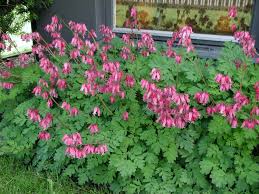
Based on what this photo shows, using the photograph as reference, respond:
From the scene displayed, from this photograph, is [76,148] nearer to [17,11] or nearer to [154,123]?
[154,123]

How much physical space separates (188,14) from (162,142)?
2.13m

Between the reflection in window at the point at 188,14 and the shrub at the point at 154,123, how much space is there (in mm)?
1031

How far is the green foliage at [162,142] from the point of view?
3311mm

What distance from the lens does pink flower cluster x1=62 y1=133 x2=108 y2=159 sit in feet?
10.1

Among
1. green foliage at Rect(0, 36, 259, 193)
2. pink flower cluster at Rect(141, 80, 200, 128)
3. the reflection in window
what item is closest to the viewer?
pink flower cluster at Rect(141, 80, 200, 128)

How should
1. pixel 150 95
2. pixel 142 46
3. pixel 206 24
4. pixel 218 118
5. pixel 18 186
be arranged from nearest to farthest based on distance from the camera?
1. pixel 150 95
2. pixel 218 118
3. pixel 18 186
4. pixel 142 46
5. pixel 206 24

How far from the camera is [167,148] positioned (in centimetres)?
340

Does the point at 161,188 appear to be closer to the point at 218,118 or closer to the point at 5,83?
the point at 218,118

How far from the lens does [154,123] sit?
11.5 ft

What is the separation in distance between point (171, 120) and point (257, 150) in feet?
3.57

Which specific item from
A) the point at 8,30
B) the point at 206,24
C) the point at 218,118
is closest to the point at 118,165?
the point at 218,118

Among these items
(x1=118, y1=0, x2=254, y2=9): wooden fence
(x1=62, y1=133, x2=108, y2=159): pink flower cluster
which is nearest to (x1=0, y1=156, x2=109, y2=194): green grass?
(x1=62, y1=133, x2=108, y2=159): pink flower cluster

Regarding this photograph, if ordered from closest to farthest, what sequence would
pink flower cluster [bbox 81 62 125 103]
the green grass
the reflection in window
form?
pink flower cluster [bbox 81 62 125 103] → the green grass → the reflection in window

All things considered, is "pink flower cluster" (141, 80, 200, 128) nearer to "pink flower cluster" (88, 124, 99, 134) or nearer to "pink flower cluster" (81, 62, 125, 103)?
"pink flower cluster" (81, 62, 125, 103)
